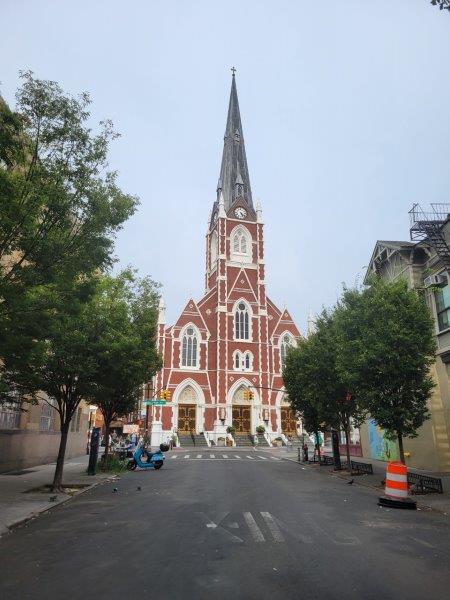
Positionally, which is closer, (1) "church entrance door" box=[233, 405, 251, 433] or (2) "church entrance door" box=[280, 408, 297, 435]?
(1) "church entrance door" box=[233, 405, 251, 433]

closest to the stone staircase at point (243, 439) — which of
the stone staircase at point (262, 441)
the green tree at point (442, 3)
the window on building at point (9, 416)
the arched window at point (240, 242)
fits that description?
the stone staircase at point (262, 441)

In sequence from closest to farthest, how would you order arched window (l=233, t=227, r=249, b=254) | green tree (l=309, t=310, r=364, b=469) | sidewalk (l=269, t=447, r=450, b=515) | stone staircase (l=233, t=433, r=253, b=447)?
sidewalk (l=269, t=447, r=450, b=515)
green tree (l=309, t=310, r=364, b=469)
stone staircase (l=233, t=433, r=253, b=447)
arched window (l=233, t=227, r=249, b=254)

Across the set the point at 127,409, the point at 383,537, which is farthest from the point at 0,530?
the point at 127,409

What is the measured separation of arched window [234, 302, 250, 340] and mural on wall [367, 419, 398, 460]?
27.8 meters

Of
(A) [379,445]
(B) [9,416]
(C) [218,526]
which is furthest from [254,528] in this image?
(A) [379,445]

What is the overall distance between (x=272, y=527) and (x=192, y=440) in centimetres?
4153

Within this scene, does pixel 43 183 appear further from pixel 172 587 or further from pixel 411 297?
pixel 411 297

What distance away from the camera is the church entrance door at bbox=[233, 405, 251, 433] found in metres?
53.5

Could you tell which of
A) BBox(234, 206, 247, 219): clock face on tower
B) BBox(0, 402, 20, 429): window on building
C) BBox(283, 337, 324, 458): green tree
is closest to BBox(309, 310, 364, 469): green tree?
BBox(283, 337, 324, 458): green tree

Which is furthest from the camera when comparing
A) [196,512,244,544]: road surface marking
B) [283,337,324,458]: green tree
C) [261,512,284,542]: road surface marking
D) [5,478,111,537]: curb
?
[283,337,324,458]: green tree

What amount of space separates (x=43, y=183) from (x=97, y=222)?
1.42 m

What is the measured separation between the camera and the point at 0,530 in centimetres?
920

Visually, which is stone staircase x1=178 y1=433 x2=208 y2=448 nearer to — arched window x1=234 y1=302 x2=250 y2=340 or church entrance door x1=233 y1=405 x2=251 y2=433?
church entrance door x1=233 y1=405 x2=251 y2=433

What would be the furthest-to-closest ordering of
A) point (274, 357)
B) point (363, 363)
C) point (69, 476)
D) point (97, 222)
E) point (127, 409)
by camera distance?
point (274, 357) → point (127, 409) → point (69, 476) → point (363, 363) → point (97, 222)
